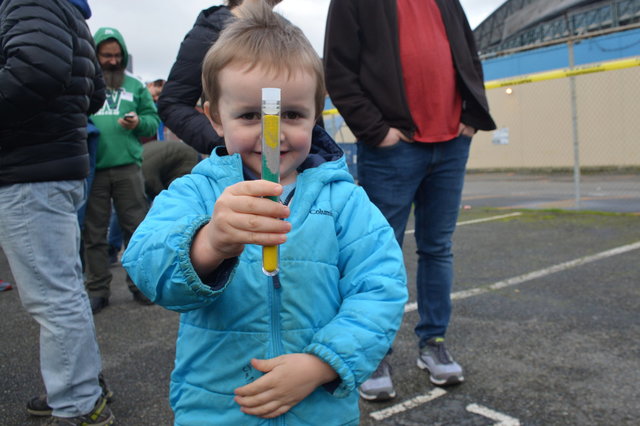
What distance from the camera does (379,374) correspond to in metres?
2.47

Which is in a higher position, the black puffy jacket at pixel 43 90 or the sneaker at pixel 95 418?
the black puffy jacket at pixel 43 90

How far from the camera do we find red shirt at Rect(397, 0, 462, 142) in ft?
8.18

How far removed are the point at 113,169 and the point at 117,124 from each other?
0.32 meters

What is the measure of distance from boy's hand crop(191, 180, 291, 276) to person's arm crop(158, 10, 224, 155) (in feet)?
3.58

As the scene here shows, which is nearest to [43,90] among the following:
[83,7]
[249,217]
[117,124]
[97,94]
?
[83,7]

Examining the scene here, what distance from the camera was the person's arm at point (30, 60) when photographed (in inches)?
78.4

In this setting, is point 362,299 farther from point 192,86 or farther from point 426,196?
point 426,196

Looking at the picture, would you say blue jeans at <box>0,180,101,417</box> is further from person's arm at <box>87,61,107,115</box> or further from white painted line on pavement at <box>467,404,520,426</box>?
white painted line on pavement at <box>467,404,520,426</box>

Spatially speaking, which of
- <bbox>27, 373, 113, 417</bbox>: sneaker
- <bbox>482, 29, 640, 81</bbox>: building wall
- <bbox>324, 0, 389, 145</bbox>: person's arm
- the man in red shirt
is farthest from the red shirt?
<bbox>482, 29, 640, 81</bbox>: building wall

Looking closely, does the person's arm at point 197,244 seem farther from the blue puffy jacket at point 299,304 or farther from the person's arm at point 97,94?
the person's arm at point 97,94

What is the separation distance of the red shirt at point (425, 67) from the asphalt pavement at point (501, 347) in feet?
3.75

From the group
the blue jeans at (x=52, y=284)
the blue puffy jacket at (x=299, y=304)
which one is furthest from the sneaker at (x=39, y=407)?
the blue puffy jacket at (x=299, y=304)

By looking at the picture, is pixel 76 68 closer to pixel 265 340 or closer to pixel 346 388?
pixel 265 340

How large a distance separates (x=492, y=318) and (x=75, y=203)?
2424 millimetres
